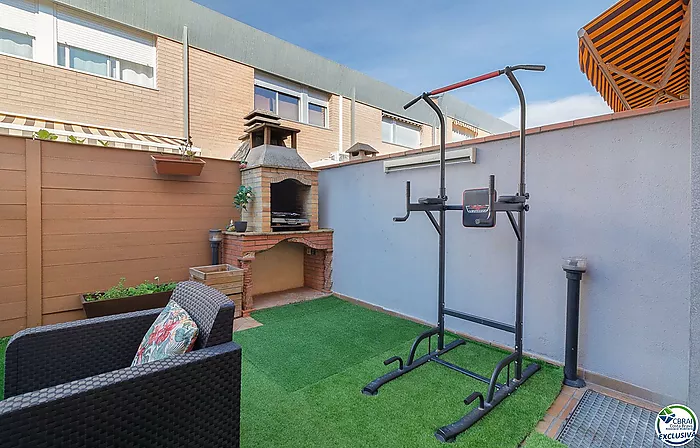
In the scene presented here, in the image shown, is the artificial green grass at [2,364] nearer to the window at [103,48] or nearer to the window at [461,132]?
the window at [103,48]

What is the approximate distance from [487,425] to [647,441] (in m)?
0.98

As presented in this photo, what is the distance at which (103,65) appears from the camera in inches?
218

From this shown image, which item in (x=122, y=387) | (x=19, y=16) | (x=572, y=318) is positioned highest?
(x=19, y=16)

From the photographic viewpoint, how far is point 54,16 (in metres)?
5.00

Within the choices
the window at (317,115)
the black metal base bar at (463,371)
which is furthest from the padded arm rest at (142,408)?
the window at (317,115)

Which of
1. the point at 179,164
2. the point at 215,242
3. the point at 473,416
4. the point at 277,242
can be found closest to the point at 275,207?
the point at 277,242

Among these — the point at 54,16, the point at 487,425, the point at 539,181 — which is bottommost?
the point at 487,425

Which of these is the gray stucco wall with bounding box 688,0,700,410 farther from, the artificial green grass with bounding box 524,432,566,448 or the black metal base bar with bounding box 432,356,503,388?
the black metal base bar with bounding box 432,356,503,388

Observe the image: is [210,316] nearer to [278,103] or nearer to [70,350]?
[70,350]

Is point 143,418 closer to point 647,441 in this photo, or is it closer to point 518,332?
point 518,332

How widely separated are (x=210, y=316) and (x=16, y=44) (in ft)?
20.0

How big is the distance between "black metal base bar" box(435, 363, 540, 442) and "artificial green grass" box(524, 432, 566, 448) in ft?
1.00

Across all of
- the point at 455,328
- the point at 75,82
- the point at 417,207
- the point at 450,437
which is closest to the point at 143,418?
the point at 450,437

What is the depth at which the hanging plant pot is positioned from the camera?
4570 mm
